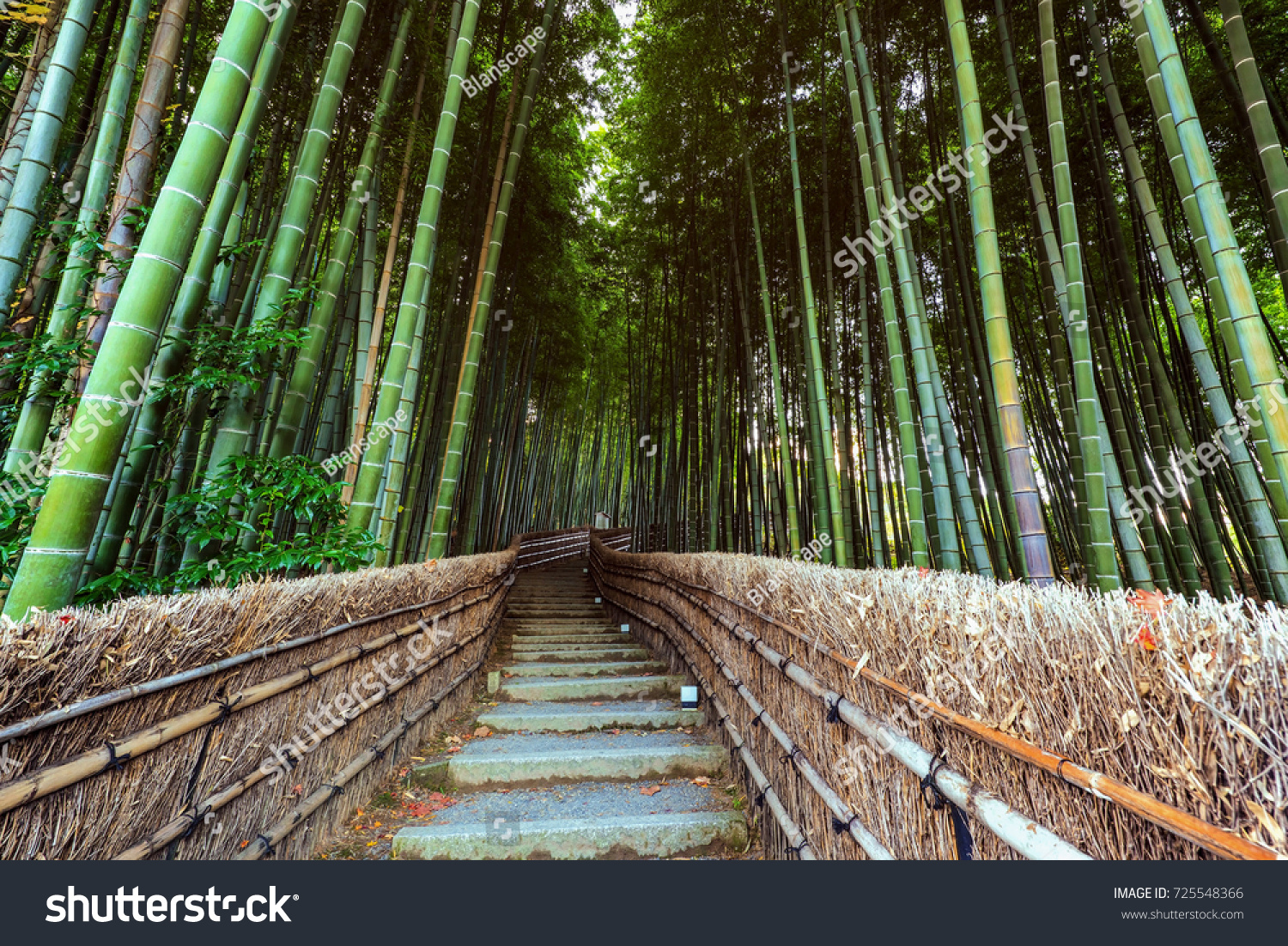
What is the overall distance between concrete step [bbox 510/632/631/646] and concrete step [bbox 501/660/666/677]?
599 mm

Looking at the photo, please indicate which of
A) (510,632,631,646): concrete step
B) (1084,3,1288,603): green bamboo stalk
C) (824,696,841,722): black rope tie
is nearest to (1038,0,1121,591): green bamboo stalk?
(1084,3,1288,603): green bamboo stalk

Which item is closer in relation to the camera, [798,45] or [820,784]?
[820,784]

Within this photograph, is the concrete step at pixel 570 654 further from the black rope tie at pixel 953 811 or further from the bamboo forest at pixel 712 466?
the black rope tie at pixel 953 811

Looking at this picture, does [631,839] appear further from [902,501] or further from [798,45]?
[798,45]

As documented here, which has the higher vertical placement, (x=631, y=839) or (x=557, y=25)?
(x=557, y=25)

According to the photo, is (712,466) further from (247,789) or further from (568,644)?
(247,789)

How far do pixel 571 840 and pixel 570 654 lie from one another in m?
2.11

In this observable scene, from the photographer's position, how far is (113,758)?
108 centimetres

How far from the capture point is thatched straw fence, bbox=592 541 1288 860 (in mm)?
649

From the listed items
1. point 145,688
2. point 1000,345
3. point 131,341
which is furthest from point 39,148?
point 1000,345

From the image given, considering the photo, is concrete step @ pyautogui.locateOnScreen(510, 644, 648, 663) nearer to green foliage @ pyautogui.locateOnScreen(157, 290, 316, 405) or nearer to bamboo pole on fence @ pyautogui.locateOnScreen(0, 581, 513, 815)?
bamboo pole on fence @ pyautogui.locateOnScreen(0, 581, 513, 815)
